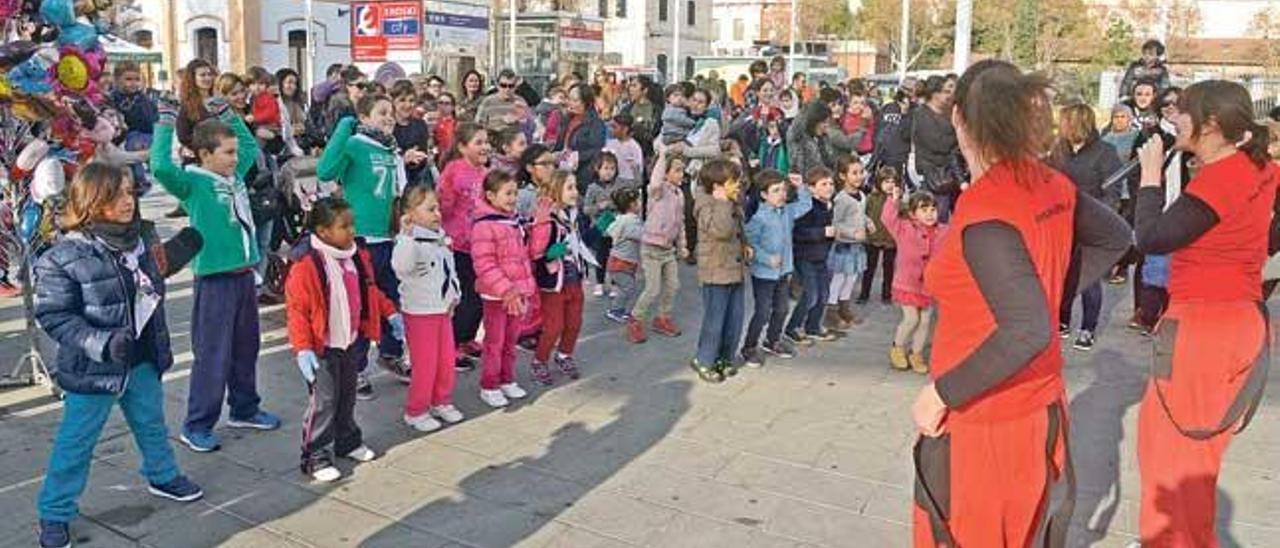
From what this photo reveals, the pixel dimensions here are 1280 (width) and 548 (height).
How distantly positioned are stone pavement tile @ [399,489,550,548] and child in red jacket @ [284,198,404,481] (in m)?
A: 0.60

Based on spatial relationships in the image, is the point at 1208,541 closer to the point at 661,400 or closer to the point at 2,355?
the point at 661,400

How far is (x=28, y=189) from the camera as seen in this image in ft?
19.9

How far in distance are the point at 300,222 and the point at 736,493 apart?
482 cm

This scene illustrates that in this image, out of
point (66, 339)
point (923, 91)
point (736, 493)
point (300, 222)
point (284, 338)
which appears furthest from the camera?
point (923, 91)

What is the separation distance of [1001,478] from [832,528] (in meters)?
1.95

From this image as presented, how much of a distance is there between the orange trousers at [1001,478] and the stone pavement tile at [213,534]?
267cm

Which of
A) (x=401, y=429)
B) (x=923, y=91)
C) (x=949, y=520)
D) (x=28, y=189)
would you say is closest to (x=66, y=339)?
(x=401, y=429)

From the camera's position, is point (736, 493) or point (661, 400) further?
point (661, 400)

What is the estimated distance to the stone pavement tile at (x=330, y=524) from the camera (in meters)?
4.36

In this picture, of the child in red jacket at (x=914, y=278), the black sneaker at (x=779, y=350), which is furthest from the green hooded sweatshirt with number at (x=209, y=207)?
the child in red jacket at (x=914, y=278)

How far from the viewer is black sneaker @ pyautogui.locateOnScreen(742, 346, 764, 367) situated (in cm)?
719

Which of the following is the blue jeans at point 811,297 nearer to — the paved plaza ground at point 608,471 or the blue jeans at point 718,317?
the paved plaza ground at point 608,471

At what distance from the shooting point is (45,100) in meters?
5.79

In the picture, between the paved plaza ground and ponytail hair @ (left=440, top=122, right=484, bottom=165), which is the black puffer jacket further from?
ponytail hair @ (left=440, top=122, right=484, bottom=165)
